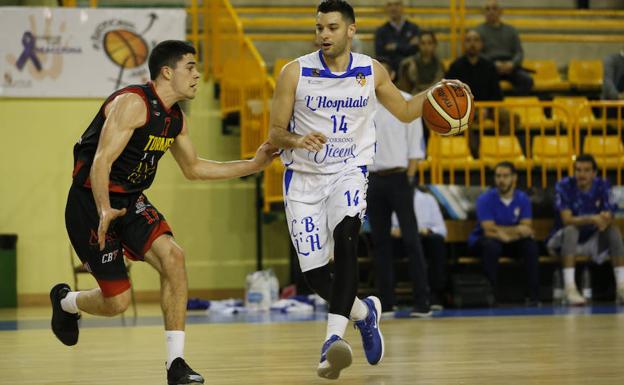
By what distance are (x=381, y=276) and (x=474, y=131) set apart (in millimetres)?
3579


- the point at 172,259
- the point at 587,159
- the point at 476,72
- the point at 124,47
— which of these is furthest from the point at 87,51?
the point at 172,259

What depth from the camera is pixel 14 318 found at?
1077 centimetres

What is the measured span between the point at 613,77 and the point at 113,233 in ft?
29.1

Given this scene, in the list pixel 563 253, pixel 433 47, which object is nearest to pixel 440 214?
pixel 563 253

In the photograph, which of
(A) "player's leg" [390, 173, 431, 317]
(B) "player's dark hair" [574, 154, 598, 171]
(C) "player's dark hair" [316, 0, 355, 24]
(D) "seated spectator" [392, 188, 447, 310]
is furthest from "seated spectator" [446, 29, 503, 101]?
(C) "player's dark hair" [316, 0, 355, 24]

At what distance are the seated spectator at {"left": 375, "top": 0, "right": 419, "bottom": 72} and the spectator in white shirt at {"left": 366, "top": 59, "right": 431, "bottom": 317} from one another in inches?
150

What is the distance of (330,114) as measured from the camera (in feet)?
18.8

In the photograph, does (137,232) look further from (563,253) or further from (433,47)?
(433,47)

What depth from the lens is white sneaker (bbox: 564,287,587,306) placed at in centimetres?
1090

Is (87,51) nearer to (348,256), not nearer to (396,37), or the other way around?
(396,37)

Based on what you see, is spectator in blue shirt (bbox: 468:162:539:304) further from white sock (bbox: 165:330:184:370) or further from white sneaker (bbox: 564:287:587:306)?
white sock (bbox: 165:330:184:370)

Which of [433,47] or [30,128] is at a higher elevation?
[433,47]

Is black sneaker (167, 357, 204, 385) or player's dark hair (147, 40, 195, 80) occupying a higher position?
player's dark hair (147, 40, 195, 80)

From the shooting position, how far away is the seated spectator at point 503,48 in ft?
44.8
